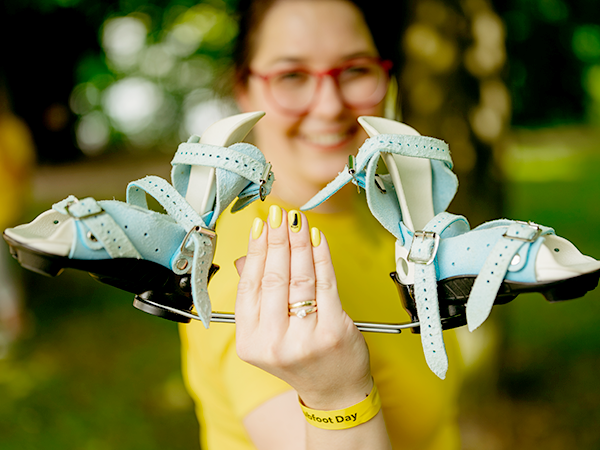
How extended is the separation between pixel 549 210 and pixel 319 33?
617 cm

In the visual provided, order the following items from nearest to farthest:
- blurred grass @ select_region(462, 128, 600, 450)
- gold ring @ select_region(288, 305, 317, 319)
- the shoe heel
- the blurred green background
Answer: the shoe heel < gold ring @ select_region(288, 305, 317, 319) < the blurred green background < blurred grass @ select_region(462, 128, 600, 450)

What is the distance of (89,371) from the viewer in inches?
125

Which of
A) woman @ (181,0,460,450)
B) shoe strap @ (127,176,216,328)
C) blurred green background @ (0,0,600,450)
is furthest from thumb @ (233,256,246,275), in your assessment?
blurred green background @ (0,0,600,450)

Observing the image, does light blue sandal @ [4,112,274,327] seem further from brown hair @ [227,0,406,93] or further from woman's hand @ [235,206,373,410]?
brown hair @ [227,0,406,93]

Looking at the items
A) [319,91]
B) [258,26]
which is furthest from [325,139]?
[258,26]

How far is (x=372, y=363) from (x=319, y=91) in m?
0.66

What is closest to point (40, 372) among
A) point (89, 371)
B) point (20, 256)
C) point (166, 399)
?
point (89, 371)

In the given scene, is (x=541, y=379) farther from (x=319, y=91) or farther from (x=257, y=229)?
(x=257, y=229)

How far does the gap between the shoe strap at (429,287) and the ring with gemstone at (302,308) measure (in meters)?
0.15

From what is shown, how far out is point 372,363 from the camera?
3.38 ft

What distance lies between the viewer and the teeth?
4.00 feet

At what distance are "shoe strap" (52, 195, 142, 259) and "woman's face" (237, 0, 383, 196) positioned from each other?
0.66 metres

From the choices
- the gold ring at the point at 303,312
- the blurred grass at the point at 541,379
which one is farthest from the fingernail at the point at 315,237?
the blurred grass at the point at 541,379

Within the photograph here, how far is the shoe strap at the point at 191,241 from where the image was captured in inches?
27.1
